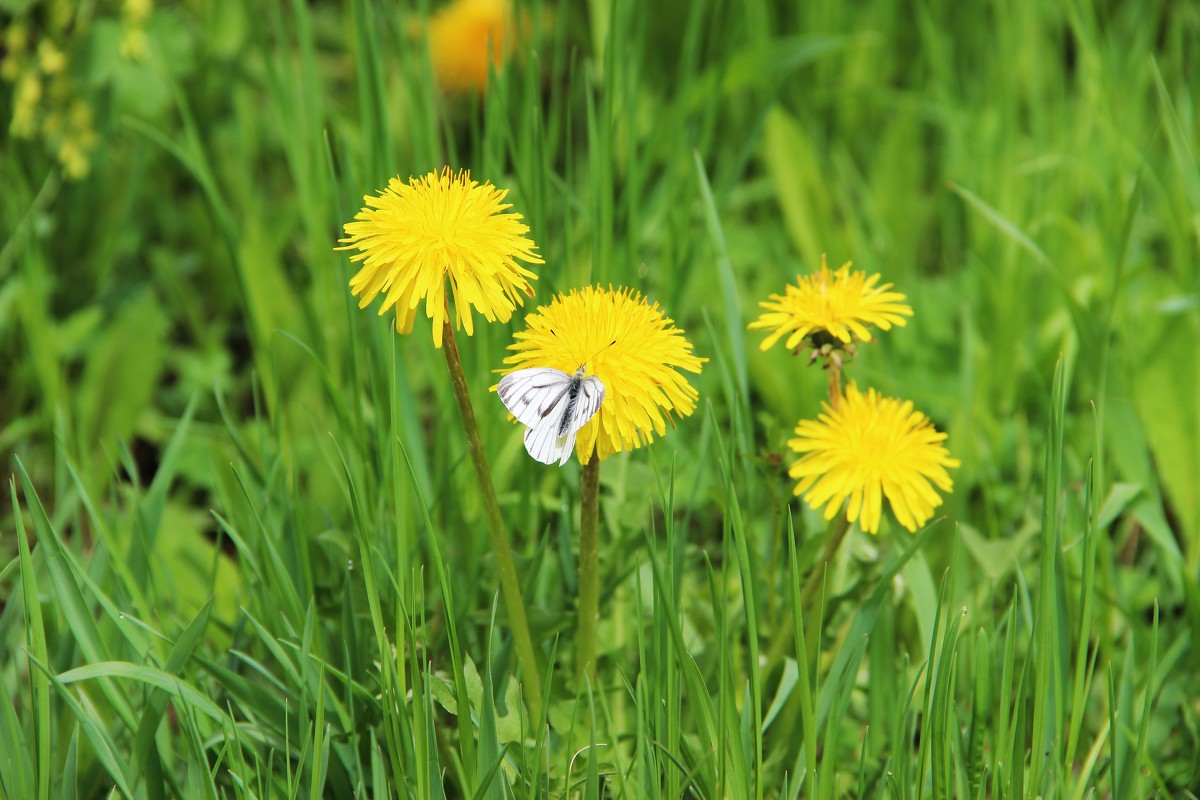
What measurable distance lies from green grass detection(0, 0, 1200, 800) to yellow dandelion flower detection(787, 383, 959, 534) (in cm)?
6

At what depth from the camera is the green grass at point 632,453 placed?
1.07 m

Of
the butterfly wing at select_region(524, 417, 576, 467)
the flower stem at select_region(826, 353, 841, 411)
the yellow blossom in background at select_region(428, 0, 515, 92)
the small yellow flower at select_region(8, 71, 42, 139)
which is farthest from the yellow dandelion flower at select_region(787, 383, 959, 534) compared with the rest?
the yellow blossom in background at select_region(428, 0, 515, 92)

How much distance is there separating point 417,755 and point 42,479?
1230 millimetres

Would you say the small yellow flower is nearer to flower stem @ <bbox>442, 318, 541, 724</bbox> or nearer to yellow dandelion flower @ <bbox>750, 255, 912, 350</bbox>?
flower stem @ <bbox>442, 318, 541, 724</bbox>

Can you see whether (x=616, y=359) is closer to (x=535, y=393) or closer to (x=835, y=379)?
→ (x=535, y=393)

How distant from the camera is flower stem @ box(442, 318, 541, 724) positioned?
0.98 meters

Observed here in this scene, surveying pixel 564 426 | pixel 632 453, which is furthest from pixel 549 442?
pixel 632 453

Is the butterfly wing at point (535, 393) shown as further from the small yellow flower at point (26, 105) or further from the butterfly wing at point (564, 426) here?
the small yellow flower at point (26, 105)

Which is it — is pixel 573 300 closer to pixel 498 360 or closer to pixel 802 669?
pixel 802 669

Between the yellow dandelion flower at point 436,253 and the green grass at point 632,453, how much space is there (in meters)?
0.07

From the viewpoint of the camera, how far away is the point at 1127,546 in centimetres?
175

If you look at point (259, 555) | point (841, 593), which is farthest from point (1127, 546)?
point (259, 555)

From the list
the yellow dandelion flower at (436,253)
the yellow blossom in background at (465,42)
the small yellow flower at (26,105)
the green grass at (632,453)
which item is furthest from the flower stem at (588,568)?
the yellow blossom in background at (465,42)

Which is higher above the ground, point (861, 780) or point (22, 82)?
point (22, 82)
